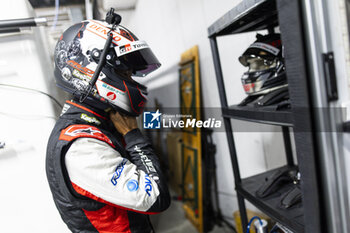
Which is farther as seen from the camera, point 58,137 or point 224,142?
point 224,142

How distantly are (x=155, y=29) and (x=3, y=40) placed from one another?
4.99 feet

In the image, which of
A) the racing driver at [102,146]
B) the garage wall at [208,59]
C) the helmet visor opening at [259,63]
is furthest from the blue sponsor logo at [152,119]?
the garage wall at [208,59]

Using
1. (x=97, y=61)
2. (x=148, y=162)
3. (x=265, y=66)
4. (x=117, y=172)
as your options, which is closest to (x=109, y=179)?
(x=117, y=172)

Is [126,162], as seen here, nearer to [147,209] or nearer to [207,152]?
[147,209]

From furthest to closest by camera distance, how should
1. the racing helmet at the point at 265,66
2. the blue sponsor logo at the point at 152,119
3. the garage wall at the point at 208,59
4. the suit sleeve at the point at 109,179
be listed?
the garage wall at the point at 208,59
the blue sponsor logo at the point at 152,119
the racing helmet at the point at 265,66
the suit sleeve at the point at 109,179

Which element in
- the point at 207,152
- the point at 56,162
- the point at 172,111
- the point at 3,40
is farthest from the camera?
the point at 172,111

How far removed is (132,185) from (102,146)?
17cm

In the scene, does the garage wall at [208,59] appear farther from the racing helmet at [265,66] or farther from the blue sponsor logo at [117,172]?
the blue sponsor logo at [117,172]

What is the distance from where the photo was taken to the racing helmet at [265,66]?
2.57 feet

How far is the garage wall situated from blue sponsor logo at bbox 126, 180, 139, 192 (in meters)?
0.94

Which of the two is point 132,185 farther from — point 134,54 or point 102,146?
point 134,54

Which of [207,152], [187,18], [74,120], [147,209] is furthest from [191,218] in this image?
[187,18]

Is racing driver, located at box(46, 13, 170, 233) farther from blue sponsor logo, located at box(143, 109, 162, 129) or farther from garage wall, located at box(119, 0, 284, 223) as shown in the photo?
garage wall, located at box(119, 0, 284, 223)

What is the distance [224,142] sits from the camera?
1795mm
